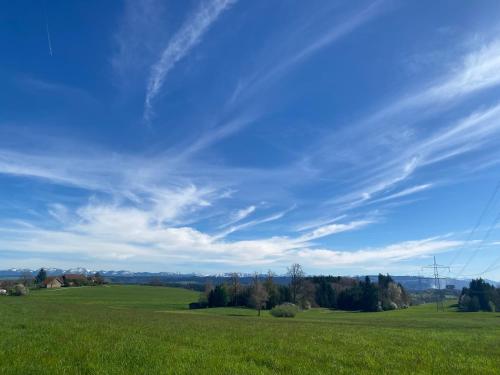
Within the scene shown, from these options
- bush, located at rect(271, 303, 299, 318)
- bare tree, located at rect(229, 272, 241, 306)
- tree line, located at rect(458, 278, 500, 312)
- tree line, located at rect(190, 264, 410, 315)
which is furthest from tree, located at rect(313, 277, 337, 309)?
bush, located at rect(271, 303, 299, 318)

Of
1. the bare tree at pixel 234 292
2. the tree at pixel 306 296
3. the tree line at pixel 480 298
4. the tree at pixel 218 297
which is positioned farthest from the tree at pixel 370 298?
the tree at pixel 218 297

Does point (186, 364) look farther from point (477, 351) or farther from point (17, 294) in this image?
point (17, 294)

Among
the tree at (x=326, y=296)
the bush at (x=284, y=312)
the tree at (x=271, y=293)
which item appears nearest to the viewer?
the bush at (x=284, y=312)

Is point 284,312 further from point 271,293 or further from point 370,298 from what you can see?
point 370,298

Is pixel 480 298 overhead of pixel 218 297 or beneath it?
overhead

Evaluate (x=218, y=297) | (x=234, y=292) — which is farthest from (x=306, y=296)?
(x=218, y=297)

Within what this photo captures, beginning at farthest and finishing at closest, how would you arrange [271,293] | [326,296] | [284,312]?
[326,296] → [271,293] → [284,312]

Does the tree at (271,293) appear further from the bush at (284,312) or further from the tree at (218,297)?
the bush at (284,312)

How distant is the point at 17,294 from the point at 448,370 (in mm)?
150052

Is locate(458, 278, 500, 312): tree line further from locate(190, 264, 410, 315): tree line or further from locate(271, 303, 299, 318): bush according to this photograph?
locate(271, 303, 299, 318): bush

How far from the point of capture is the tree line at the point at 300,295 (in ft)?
393

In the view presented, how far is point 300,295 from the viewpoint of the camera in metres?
124

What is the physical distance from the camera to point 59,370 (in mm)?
12289

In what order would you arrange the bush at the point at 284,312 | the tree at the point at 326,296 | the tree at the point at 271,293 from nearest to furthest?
the bush at the point at 284,312 < the tree at the point at 271,293 < the tree at the point at 326,296
